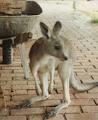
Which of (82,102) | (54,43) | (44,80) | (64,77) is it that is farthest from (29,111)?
(54,43)

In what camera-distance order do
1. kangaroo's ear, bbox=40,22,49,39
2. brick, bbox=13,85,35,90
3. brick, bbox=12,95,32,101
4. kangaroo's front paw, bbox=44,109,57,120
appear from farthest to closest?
brick, bbox=13,85,35,90, brick, bbox=12,95,32,101, kangaroo's front paw, bbox=44,109,57,120, kangaroo's ear, bbox=40,22,49,39

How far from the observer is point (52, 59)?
10.6 ft

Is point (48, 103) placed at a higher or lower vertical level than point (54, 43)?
lower

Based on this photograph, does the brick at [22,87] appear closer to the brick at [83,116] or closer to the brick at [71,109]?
the brick at [71,109]

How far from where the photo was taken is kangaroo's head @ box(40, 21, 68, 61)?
10.3 ft

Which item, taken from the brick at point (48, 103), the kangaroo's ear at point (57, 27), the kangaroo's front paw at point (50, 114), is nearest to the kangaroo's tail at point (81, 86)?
the brick at point (48, 103)

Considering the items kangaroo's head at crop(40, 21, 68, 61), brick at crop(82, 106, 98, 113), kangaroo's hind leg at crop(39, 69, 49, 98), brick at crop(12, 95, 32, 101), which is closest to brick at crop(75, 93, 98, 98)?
brick at crop(82, 106, 98, 113)

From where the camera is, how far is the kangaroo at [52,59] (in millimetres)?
3145

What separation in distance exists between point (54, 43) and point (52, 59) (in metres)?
0.17

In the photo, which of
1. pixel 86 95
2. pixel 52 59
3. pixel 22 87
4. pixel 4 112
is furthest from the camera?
pixel 22 87

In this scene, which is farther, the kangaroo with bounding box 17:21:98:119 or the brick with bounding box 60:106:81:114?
the brick with bounding box 60:106:81:114

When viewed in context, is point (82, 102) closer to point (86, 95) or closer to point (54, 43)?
point (86, 95)

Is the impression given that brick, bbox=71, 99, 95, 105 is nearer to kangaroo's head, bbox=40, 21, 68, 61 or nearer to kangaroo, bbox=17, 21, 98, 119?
kangaroo, bbox=17, 21, 98, 119

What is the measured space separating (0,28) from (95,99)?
47.6 inches
